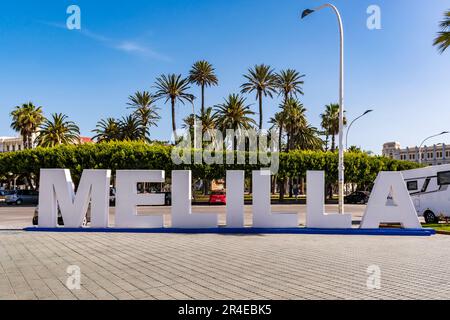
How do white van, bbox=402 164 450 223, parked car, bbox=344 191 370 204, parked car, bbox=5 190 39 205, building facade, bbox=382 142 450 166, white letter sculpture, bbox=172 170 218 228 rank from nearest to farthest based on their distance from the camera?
1. white letter sculpture, bbox=172 170 218 228
2. white van, bbox=402 164 450 223
3. parked car, bbox=5 190 39 205
4. parked car, bbox=344 191 370 204
5. building facade, bbox=382 142 450 166

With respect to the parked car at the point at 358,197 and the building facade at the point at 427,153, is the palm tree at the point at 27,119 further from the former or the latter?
the building facade at the point at 427,153

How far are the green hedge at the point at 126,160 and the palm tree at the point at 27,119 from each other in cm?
1752

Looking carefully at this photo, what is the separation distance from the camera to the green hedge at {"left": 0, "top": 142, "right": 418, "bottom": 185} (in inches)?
1550

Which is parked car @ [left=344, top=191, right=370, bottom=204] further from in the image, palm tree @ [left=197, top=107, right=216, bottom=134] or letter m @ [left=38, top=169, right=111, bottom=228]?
letter m @ [left=38, top=169, right=111, bottom=228]

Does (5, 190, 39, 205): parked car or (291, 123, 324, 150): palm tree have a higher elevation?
(291, 123, 324, 150): palm tree

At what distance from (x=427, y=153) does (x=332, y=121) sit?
10153 cm

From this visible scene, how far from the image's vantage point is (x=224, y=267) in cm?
855

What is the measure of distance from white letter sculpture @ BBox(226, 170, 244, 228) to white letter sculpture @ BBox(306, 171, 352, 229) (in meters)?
2.60

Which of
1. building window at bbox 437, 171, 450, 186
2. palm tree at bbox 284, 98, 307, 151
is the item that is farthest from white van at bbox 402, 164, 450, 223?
palm tree at bbox 284, 98, 307, 151

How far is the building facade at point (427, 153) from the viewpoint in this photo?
13300 centimetres

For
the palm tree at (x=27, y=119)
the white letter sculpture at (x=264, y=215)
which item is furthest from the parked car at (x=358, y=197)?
the palm tree at (x=27, y=119)

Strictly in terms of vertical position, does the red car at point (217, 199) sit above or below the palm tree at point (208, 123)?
below

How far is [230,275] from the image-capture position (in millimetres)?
7734
